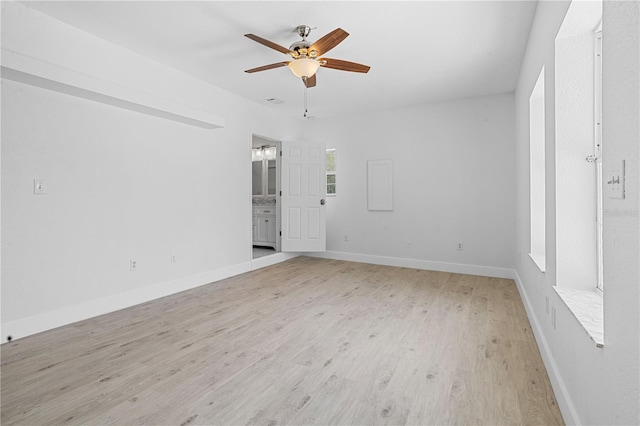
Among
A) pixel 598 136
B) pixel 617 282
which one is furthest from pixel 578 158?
pixel 617 282

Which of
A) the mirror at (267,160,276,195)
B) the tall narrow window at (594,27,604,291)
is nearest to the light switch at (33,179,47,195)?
the tall narrow window at (594,27,604,291)

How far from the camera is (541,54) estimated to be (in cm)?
247

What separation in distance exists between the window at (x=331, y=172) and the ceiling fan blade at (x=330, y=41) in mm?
3471

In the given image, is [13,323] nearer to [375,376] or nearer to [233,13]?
[375,376]

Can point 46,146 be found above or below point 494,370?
above

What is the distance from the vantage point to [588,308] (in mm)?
1581

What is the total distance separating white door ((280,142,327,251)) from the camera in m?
6.00

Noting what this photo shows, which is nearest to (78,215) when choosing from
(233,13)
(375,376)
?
(233,13)

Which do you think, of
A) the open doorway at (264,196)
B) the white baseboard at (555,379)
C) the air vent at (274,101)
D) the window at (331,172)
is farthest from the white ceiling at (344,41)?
the open doorway at (264,196)

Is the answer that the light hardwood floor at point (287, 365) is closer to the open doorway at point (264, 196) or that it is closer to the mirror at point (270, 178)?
the open doorway at point (264, 196)

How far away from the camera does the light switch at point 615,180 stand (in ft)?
3.23

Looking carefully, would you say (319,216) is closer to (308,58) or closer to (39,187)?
(308,58)

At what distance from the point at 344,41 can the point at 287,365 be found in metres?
2.98

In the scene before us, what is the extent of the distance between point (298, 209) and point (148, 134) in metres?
2.89
